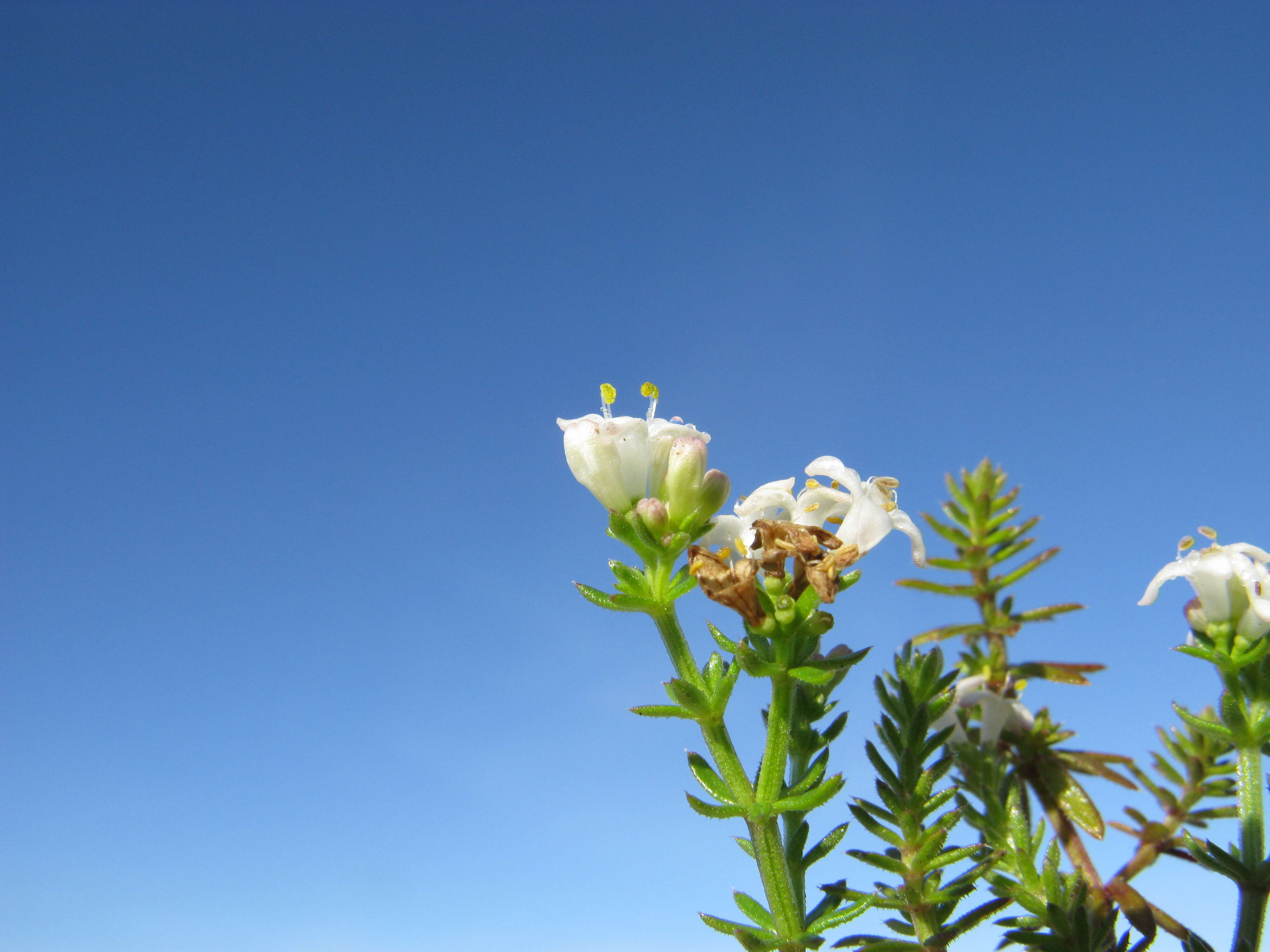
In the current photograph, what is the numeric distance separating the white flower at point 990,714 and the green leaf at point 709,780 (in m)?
1.33

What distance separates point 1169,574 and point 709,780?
1804 millimetres

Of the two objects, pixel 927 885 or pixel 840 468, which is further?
pixel 840 468

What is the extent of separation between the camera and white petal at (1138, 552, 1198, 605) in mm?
3039

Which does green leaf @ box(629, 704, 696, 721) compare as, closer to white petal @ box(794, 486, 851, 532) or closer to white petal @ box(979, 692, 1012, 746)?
white petal @ box(794, 486, 851, 532)

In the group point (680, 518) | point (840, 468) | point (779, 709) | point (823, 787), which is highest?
point (840, 468)

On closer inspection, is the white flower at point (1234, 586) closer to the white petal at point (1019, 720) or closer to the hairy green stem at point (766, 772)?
the white petal at point (1019, 720)

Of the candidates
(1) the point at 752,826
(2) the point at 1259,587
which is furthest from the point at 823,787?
(2) the point at 1259,587

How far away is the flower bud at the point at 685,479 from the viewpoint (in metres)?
2.63

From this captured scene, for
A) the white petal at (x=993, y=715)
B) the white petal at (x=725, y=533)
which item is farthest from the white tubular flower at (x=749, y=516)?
the white petal at (x=993, y=715)

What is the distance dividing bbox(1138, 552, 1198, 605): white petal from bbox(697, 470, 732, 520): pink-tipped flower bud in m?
1.61

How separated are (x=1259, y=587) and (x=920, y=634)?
1.26 metres

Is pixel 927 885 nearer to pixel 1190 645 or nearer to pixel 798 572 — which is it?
pixel 798 572

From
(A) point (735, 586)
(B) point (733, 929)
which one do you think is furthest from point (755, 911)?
(A) point (735, 586)

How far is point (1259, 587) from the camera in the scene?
9.75ft
